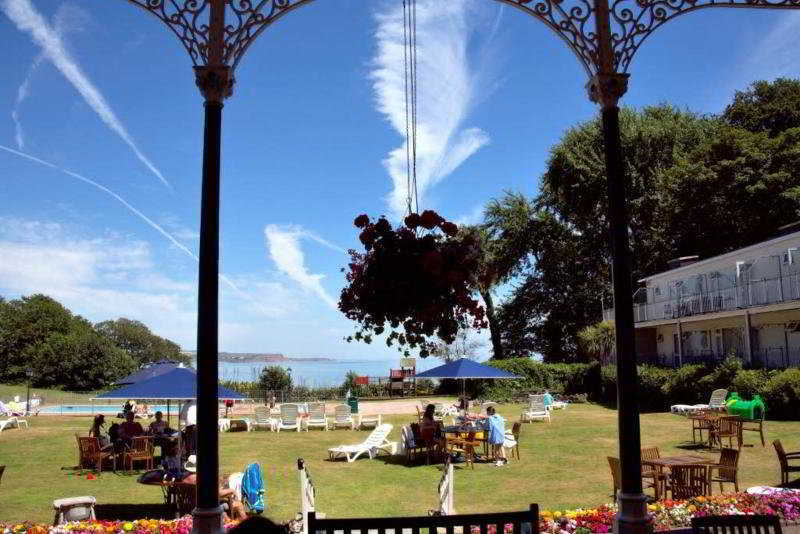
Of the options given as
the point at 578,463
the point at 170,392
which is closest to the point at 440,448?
the point at 578,463

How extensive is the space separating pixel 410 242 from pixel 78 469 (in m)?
13.1

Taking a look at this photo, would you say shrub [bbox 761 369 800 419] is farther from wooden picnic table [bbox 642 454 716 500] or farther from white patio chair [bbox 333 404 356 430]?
white patio chair [bbox 333 404 356 430]

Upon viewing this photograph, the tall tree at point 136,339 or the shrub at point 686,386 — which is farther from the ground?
the tall tree at point 136,339

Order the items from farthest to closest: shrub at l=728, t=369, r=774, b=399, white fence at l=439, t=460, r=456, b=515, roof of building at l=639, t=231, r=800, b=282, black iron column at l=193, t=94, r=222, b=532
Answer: roof of building at l=639, t=231, r=800, b=282 → shrub at l=728, t=369, r=774, b=399 → white fence at l=439, t=460, r=456, b=515 → black iron column at l=193, t=94, r=222, b=532

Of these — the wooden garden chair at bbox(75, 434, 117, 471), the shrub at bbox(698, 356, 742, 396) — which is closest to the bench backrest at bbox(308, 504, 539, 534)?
the wooden garden chair at bbox(75, 434, 117, 471)

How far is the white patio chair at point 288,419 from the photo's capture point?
23844mm

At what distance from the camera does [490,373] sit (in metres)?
19.4

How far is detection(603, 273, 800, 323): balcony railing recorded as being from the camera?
990 inches

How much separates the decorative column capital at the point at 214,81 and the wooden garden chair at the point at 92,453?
1201 centimetres

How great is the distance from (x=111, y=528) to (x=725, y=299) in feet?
93.8

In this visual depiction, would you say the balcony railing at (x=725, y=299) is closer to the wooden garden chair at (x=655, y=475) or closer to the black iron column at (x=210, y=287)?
the wooden garden chair at (x=655, y=475)

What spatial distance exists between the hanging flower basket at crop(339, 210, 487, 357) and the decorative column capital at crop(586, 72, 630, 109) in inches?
74.8

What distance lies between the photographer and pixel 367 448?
675 inches

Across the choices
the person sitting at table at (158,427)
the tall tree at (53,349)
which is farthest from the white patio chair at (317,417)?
the tall tree at (53,349)
